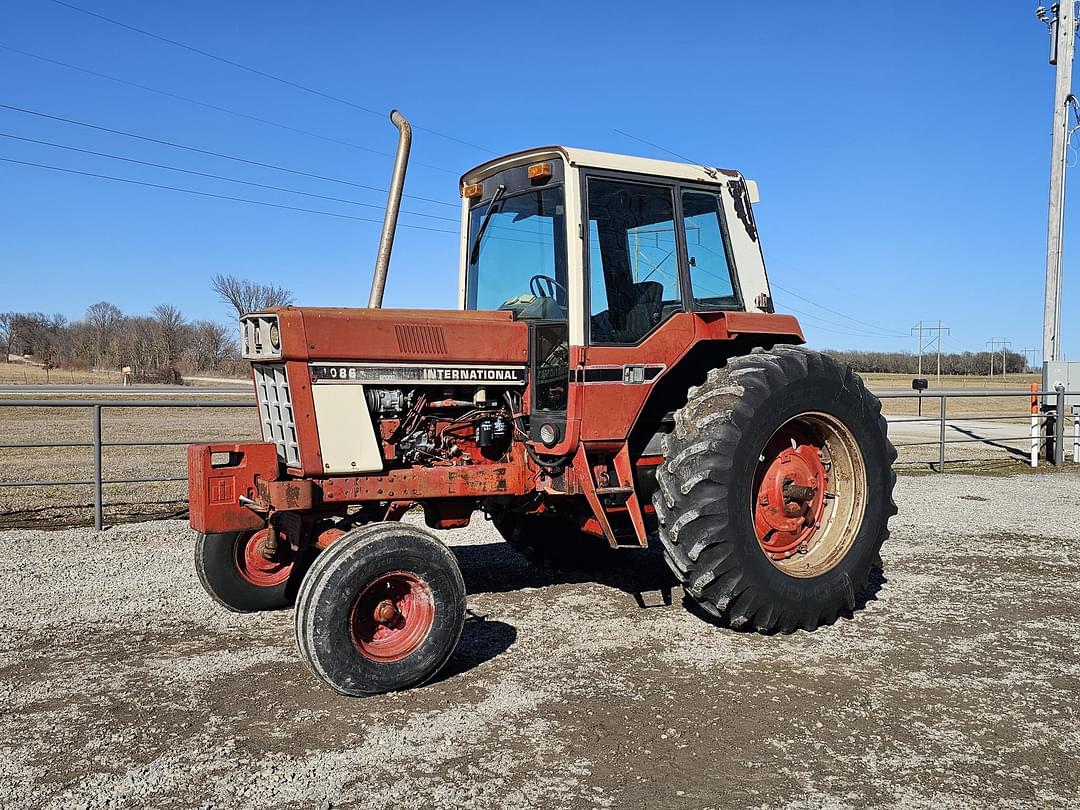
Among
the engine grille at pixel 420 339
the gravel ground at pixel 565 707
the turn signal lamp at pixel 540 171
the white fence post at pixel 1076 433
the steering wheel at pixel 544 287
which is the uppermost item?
the turn signal lamp at pixel 540 171

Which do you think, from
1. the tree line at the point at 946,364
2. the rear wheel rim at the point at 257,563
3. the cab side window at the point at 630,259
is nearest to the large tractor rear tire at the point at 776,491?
the cab side window at the point at 630,259

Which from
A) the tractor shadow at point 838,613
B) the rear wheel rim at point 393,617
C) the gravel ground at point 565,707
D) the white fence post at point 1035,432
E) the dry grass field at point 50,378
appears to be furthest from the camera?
the dry grass field at point 50,378

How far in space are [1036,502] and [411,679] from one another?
884cm

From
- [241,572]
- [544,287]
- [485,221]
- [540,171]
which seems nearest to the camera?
[540,171]

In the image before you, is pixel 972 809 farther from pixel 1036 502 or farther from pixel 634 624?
pixel 1036 502

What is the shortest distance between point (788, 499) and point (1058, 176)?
13.3 metres

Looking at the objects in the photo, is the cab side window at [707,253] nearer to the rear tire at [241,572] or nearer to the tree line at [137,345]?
the rear tire at [241,572]

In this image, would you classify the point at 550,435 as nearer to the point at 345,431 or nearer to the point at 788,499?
the point at 345,431

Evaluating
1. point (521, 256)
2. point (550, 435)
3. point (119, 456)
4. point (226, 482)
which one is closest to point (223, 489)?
point (226, 482)

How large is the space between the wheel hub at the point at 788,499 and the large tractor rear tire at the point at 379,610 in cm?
200

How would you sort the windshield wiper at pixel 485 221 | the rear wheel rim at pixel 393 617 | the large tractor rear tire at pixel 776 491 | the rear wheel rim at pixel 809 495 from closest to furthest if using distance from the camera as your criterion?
1. the rear wheel rim at pixel 393 617
2. the large tractor rear tire at pixel 776 491
3. the rear wheel rim at pixel 809 495
4. the windshield wiper at pixel 485 221

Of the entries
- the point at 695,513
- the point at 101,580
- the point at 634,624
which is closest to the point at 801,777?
the point at 695,513

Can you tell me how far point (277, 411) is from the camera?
4.93m

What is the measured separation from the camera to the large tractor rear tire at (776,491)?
4.84 meters
